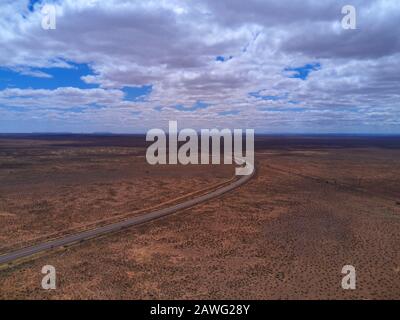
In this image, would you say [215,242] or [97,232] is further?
[97,232]

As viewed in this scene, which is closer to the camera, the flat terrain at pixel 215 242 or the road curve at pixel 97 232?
the flat terrain at pixel 215 242

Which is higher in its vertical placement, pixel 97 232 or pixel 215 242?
pixel 97 232

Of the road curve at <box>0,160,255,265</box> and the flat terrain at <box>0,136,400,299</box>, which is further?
A: the road curve at <box>0,160,255,265</box>
